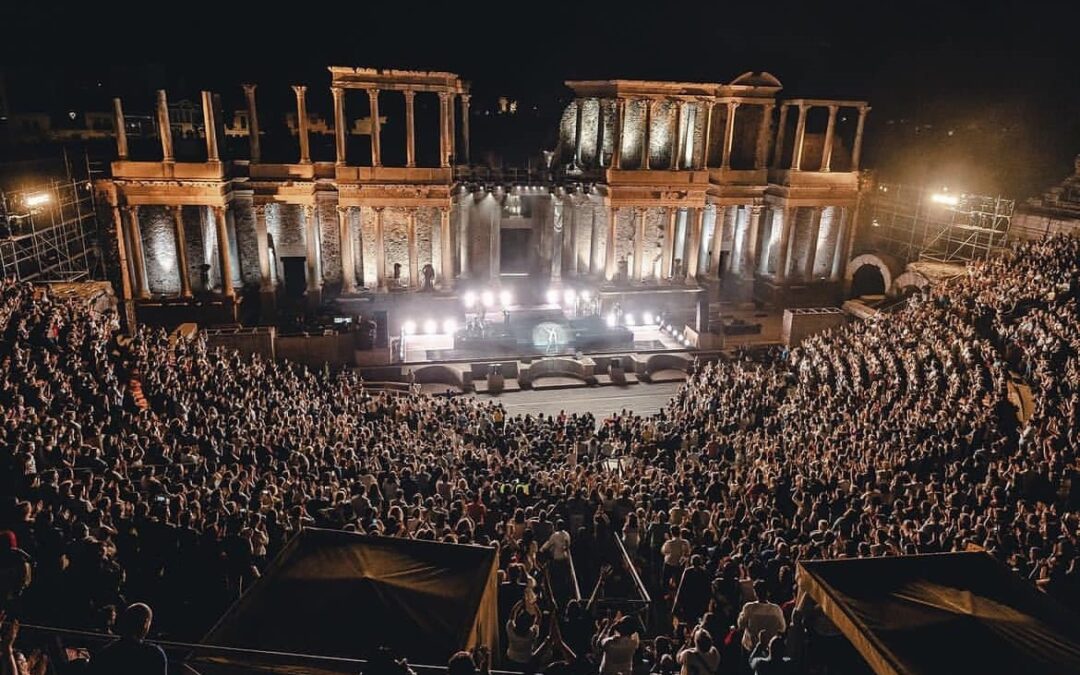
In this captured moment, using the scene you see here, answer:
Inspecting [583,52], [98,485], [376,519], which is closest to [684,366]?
[583,52]

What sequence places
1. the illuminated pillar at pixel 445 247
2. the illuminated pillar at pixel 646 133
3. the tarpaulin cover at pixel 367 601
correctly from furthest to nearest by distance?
the illuminated pillar at pixel 646 133 < the illuminated pillar at pixel 445 247 < the tarpaulin cover at pixel 367 601

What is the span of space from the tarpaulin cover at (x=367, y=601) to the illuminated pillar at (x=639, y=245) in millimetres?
29502

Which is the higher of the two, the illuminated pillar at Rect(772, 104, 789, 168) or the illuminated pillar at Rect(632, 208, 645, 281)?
the illuminated pillar at Rect(772, 104, 789, 168)

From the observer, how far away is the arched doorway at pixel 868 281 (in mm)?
42438

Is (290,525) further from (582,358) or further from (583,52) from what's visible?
(583,52)

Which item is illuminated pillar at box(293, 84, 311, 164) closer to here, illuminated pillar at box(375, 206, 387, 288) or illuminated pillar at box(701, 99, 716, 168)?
illuminated pillar at box(375, 206, 387, 288)

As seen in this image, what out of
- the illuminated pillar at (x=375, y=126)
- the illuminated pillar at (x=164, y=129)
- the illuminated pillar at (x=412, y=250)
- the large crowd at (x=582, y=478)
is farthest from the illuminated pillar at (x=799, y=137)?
the illuminated pillar at (x=164, y=129)

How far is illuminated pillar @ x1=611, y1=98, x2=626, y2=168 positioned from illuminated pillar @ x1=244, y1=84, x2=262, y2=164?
17.5m

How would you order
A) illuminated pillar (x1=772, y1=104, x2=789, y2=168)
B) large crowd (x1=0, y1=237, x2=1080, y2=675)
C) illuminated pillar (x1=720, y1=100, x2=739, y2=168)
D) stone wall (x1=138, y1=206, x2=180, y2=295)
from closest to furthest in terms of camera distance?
1. large crowd (x1=0, y1=237, x2=1080, y2=675)
2. stone wall (x1=138, y1=206, x2=180, y2=295)
3. illuminated pillar (x1=720, y1=100, x2=739, y2=168)
4. illuminated pillar (x1=772, y1=104, x2=789, y2=168)

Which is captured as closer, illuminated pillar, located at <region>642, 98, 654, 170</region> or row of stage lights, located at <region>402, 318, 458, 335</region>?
row of stage lights, located at <region>402, 318, 458, 335</region>

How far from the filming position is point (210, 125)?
101ft

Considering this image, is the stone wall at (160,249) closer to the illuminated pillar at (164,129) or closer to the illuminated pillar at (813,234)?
the illuminated pillar at (164,129)

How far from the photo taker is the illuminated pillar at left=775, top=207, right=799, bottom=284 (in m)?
37.8

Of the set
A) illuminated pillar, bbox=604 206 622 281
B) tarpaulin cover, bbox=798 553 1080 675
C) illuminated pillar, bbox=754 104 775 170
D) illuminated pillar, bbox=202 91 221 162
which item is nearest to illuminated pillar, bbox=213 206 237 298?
illuminated pillar, bbox=202 91 221 162
